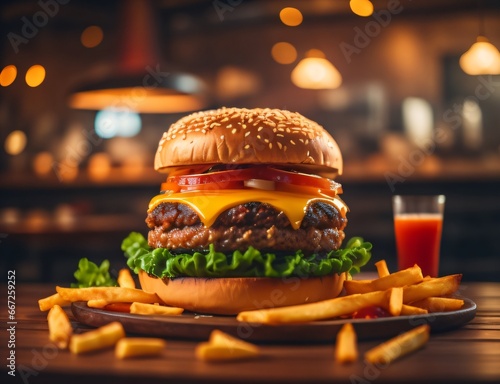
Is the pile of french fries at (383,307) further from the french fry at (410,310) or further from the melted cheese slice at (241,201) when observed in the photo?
the melted cheese slice at (241,201)

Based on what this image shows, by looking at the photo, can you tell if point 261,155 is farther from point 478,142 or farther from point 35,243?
point 478,142

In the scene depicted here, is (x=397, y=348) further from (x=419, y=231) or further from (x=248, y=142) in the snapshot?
(x=419, y=231)

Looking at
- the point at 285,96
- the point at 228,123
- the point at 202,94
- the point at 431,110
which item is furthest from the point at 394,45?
the point at 228,123

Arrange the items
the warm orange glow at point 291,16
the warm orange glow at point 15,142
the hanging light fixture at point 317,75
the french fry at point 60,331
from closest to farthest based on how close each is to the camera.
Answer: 1. the french fry at point 60,331
2. the hanging light fixture at point 317,75
3. the warm orange glow at point 291,16
4. the warm orange glow at point 15,142

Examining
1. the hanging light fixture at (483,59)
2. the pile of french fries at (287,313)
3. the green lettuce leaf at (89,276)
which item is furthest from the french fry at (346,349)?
the hanging light fixture at (483,59)

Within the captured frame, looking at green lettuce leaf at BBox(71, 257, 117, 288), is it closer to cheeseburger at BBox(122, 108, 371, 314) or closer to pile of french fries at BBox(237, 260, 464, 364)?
cheeseburger at BBox(122, 108, 371, 314)

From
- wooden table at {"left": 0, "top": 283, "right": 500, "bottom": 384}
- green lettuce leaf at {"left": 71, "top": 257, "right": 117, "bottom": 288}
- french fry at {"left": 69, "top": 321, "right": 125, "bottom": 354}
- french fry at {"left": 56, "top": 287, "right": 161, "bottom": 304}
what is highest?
green lettuce leaf at {"left": 71, "top": 257, "right": 117, "bottom": 288}

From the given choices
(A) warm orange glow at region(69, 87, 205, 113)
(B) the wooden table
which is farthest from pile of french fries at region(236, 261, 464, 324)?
(A) warm orange glow at region(69, 87, 205, 113)
